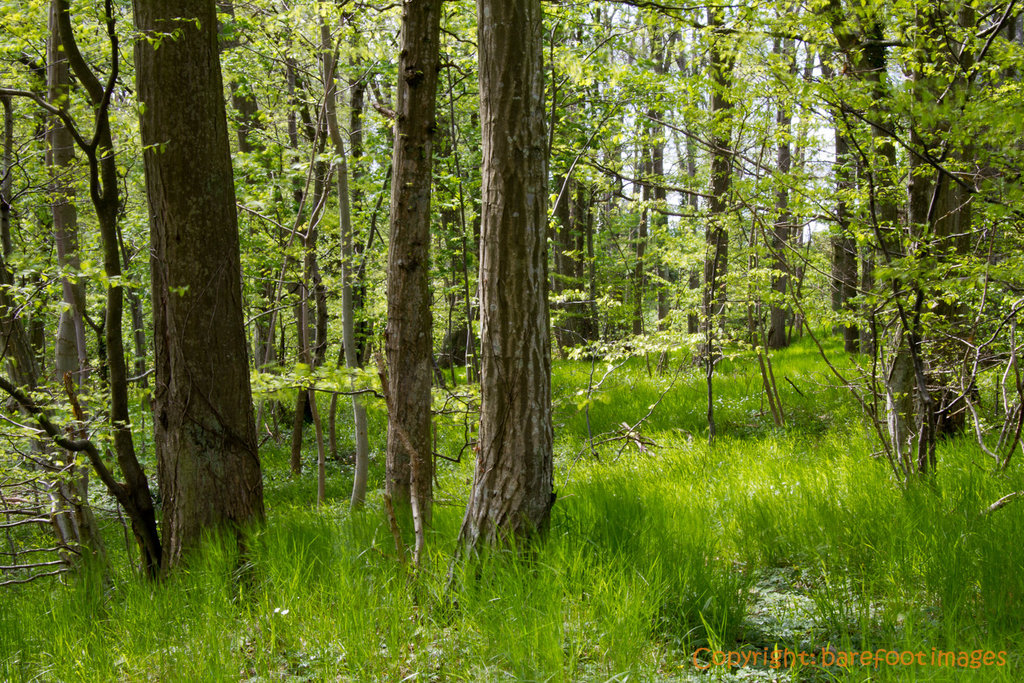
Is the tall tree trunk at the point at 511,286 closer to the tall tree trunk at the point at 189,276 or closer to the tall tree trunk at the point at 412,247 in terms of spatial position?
the tall tree trunk at the point at 412,247

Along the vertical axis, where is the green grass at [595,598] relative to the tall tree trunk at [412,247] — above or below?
below

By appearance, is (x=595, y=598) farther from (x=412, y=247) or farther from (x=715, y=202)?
(x=715, y=202)

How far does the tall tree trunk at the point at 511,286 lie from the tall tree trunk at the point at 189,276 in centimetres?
164

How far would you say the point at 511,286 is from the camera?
123 inches

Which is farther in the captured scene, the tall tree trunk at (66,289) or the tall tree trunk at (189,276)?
the tall tree trunk at (66,289)

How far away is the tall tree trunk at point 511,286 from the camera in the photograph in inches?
123

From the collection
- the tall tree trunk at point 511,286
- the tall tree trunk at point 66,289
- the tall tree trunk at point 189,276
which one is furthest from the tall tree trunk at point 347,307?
the tall tree trunk at point 511,286

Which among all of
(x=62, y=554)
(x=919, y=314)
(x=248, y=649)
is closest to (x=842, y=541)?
(x=919, y=314)

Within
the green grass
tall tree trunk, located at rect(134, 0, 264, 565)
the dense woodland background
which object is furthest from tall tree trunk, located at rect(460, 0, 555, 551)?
tall tree trunk, located at rect(134, 0, 264, 565)

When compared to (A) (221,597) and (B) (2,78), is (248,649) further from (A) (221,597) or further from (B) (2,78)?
(B) (2,78)

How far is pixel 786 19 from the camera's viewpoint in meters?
4.82

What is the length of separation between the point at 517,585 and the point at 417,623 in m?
0.48
